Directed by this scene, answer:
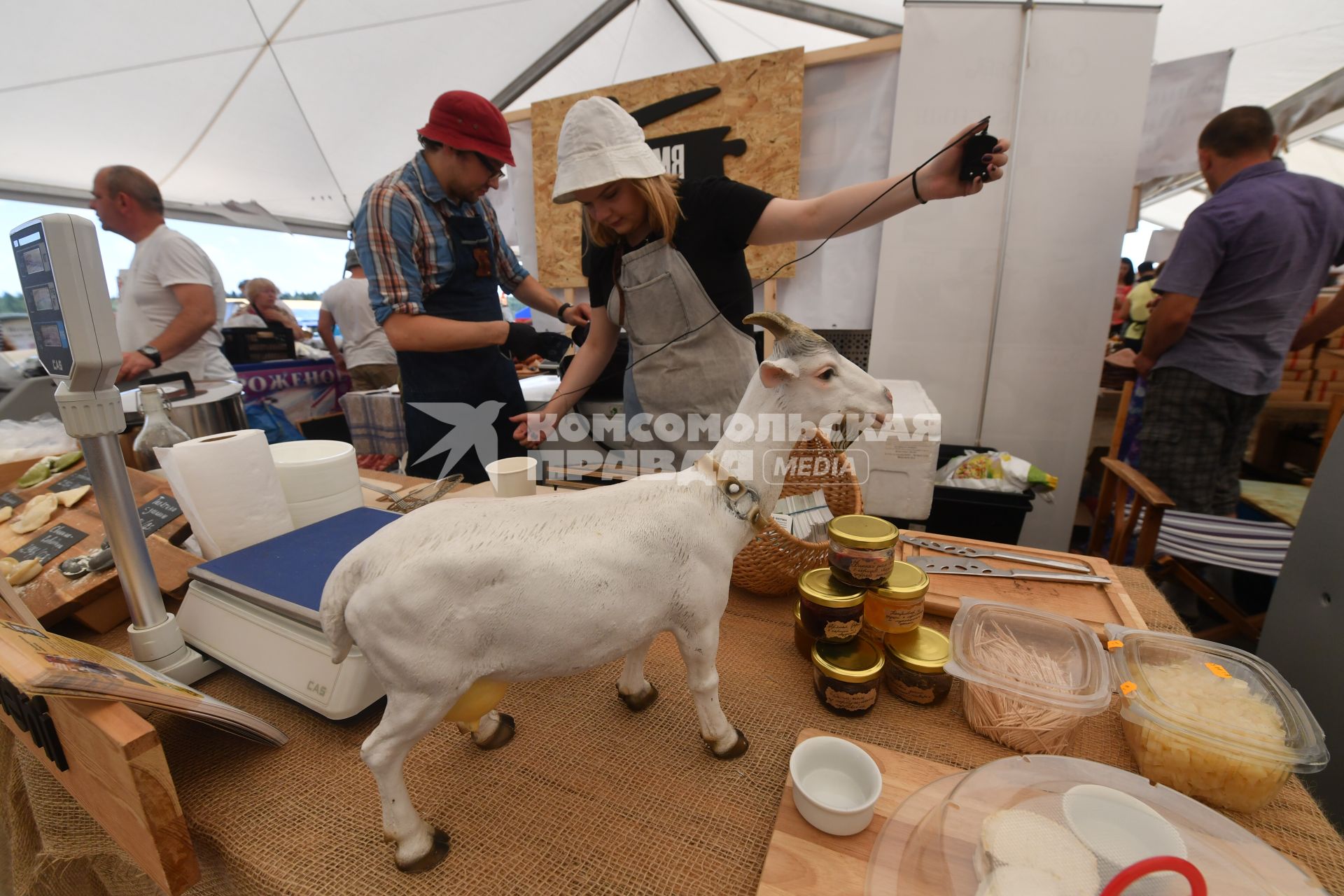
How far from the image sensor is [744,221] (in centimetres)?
133

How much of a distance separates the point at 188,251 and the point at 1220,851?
338cm

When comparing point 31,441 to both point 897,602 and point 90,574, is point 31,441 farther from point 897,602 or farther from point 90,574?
point 897,602

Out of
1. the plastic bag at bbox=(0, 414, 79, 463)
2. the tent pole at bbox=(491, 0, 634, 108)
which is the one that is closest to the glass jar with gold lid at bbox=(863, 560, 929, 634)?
the plastic bag at bbox=(0, 414, 79, 463)

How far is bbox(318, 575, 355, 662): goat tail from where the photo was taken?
2.33 ft

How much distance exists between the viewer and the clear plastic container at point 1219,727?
29.2 inches

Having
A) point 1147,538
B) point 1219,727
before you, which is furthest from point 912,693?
point 1147,538

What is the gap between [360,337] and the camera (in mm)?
4098

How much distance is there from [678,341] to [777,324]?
2.19 ft

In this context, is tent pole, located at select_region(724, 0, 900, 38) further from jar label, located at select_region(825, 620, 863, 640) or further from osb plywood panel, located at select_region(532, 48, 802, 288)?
jar label, located at select_region(825, 620, 863, 640)

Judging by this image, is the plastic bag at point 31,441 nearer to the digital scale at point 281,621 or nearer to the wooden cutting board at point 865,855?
the digital scale at point 281,621

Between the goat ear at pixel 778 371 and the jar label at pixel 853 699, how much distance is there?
58cm

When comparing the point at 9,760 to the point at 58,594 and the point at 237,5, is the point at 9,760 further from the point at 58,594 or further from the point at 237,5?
the point at 237,5

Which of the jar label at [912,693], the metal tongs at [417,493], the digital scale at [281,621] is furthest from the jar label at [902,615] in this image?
the metal tongs at [417,493]

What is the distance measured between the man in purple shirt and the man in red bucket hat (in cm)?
220
